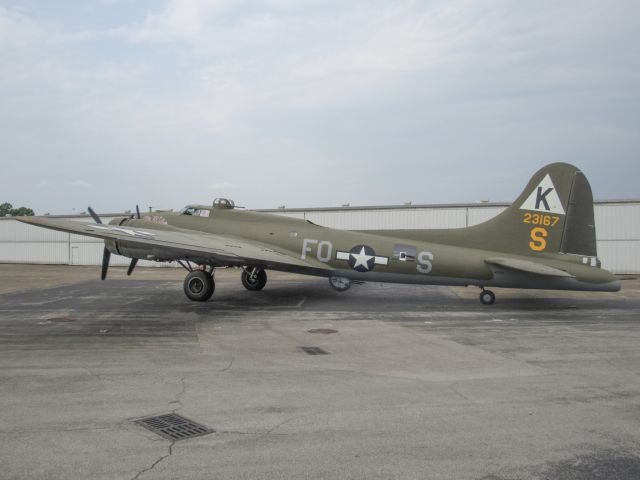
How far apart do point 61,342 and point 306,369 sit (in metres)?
5.91

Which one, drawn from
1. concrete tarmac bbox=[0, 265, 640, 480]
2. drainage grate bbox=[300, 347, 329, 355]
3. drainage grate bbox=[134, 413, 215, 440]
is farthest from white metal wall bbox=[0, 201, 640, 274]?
drainage grate bbox=[134, 413, 215, 440]

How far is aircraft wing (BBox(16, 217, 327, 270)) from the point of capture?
15.6 meters

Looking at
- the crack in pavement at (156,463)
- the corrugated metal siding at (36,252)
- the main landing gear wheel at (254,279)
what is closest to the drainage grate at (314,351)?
the crack in pavement at (156,463)

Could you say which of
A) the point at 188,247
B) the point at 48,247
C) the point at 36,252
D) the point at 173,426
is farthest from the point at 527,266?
the point at 36,252

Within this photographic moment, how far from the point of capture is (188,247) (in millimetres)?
15703

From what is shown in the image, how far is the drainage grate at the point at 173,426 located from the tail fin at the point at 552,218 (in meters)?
13.4

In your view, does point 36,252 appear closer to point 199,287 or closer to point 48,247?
point 48,247

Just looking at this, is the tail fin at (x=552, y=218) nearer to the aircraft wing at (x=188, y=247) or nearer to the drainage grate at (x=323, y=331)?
the aircraft wing at (x=188, y=247)

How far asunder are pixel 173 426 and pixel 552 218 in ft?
47.2

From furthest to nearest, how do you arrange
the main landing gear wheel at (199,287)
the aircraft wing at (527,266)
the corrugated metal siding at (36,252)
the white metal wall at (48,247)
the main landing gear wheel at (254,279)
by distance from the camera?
1. the corrugated metal siding at (36,252)
2. the white metal wall at (48,247)
3. the main landing gear wheel at (254,279)
4. the main landing gear wheel at (199,287)
5. the aircraft wing at (527,266)

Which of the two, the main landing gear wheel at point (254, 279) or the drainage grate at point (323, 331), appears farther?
the main landing gear wheel at point (254, 279)

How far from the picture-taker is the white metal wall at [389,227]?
31.9 meters

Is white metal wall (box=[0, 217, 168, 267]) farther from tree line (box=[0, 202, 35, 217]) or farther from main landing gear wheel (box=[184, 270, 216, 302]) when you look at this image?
tree line (box=[0, 202, 35, 217])

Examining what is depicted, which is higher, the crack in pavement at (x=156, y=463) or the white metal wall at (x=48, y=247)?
the white metal wall at (x=48, y=247)
